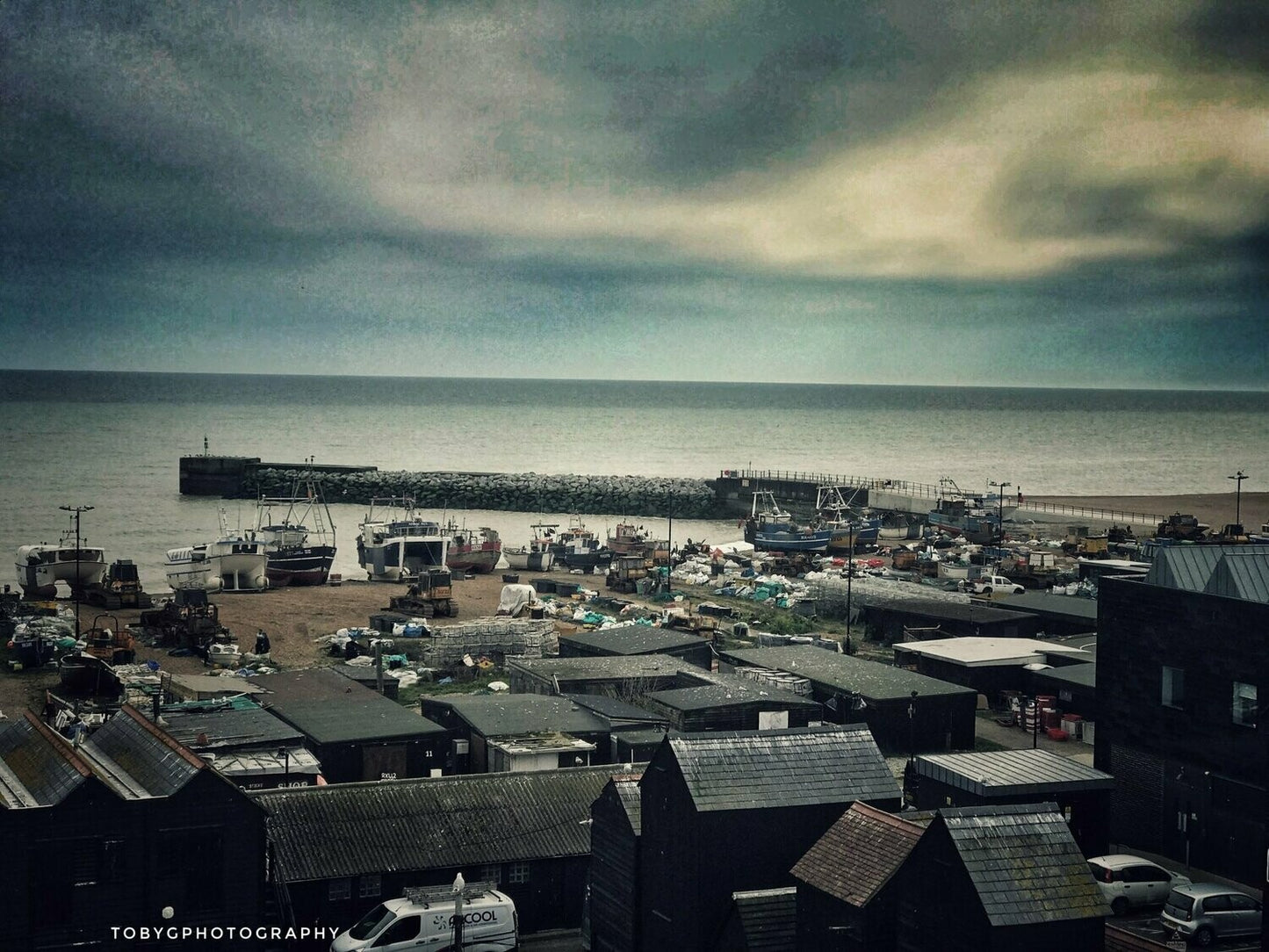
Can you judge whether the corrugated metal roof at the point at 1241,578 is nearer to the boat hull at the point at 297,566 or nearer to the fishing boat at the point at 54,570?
the boat hull at the point at 297,566

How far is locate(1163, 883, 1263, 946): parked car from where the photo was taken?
64.3 feet

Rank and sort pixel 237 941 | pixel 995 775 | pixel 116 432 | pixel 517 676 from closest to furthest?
pixel 237 941 < pixel 995 775 < pixel 517 676 < pixel 116 432

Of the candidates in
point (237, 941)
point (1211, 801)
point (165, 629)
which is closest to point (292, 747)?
point (237, 941)

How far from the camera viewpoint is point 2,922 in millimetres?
A: 18078

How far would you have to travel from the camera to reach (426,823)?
23.1 metres

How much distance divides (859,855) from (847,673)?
17.8 meters

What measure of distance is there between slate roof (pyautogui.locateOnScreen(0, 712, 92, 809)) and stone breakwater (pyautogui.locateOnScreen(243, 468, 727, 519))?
275 ft

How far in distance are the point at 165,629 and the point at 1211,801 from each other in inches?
1345

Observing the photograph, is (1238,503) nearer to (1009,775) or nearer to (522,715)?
(522,715)

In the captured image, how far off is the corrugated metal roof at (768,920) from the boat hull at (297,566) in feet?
155

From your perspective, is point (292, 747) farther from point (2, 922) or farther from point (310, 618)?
point (310, 618)

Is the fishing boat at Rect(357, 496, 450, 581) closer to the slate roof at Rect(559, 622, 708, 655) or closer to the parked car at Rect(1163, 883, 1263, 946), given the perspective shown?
the slate roof at Rect(559, 622, 708, 655)

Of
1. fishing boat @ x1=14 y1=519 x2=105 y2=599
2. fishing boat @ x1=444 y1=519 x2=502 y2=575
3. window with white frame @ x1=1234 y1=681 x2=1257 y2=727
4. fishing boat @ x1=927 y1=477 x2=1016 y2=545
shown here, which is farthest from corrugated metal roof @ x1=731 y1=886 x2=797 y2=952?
fishing boat @ x1=927 y1=477 x2=1016 y2=545

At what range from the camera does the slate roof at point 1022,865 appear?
16.1 meters
